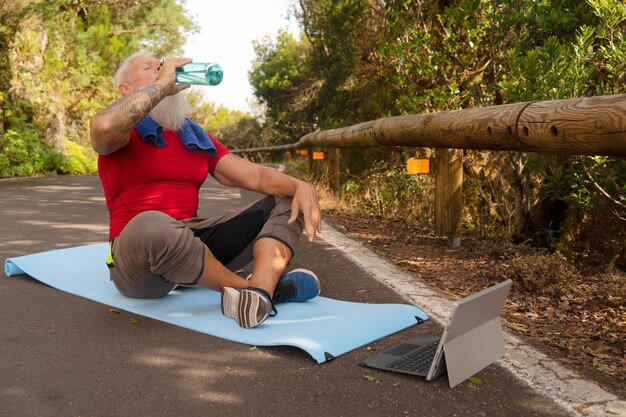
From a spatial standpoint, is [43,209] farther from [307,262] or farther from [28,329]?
[28,329]

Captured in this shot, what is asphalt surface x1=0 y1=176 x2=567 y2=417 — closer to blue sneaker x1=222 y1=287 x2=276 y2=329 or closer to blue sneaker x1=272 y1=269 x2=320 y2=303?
blue sneaker x1=222 y1=287 x2=276 y2=329

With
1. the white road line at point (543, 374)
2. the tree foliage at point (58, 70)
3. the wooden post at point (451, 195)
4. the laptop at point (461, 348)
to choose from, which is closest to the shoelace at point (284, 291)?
the white road line at point (543, 374)

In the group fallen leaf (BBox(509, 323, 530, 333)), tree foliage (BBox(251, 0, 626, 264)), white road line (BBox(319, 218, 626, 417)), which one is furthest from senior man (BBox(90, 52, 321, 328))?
tree foliage (BBox(251, 0, 626, 264))

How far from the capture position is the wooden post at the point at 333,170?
35.7 ft

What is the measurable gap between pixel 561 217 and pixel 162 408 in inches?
233

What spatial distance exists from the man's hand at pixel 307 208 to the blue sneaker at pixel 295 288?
13.3 inches

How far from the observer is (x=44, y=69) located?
20.1 m

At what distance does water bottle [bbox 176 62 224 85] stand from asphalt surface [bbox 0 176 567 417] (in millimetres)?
1323

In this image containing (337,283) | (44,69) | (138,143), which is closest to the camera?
(138,143)

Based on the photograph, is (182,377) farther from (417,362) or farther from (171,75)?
(171,75)

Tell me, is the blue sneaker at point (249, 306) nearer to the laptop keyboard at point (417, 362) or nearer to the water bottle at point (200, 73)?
the laptop keyboard at point (417, 362)

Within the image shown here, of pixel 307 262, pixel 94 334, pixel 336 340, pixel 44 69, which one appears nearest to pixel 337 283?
pixel 307 262

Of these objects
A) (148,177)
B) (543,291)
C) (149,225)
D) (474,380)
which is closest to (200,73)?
(148,177)

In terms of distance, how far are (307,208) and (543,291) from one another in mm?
1695
